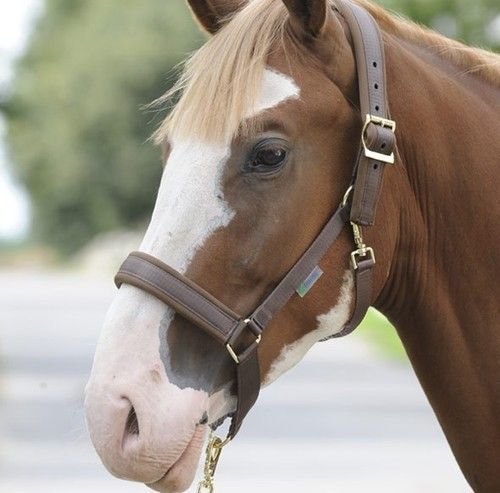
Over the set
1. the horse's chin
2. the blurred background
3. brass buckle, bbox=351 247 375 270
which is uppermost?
brass buckle, bbox=351 247 375 270

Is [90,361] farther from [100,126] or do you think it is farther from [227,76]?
[100,126]

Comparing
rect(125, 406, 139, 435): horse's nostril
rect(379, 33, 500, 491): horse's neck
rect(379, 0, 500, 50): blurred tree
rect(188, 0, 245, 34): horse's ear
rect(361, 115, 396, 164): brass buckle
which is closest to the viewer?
rect(125, 406, 139, 435): horse's nostril

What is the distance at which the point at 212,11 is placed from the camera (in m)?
3.31

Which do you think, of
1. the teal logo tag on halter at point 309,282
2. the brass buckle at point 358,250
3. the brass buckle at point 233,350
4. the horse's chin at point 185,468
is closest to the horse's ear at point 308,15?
the brass buckle at point 358,250

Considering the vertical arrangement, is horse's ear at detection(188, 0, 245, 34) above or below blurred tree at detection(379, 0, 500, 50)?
above

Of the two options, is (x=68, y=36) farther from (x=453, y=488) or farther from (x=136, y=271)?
(x=136, y=271)

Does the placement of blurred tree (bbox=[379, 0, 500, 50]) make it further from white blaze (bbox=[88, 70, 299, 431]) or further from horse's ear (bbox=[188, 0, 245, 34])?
white blaze (bbox=[88, 70, 299, 431])

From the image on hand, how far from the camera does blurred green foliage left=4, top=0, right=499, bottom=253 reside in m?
52.4

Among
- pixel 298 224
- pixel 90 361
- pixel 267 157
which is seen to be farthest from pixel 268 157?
pixel 90 361

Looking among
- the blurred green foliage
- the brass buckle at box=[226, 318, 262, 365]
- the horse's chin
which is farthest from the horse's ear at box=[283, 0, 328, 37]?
the blurred green foliage

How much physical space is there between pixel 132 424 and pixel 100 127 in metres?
51.6

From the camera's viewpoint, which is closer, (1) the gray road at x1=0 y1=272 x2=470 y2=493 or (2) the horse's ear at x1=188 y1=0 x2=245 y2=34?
(2) the horse's ear at x1=188 y1=0 x2=245 y2=34

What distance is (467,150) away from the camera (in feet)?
10.5

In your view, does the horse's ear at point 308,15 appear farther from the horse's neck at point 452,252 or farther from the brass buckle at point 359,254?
the brass buckle at point 359,254
